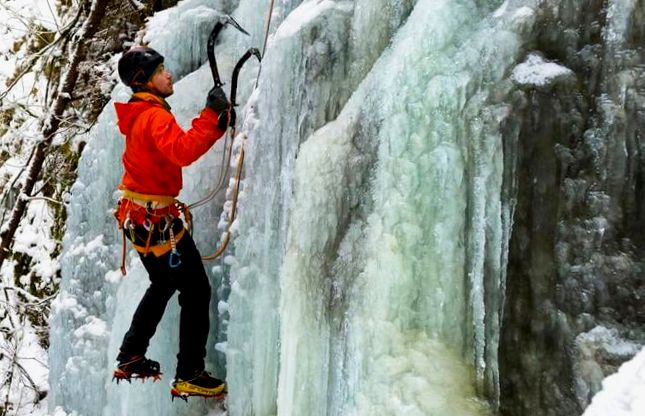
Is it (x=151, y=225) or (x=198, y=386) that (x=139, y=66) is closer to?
(x=151, y=225)

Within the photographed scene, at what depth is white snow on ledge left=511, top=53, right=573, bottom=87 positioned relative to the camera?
2193 mm

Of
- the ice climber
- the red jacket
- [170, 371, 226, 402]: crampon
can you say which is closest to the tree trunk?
the ice climber

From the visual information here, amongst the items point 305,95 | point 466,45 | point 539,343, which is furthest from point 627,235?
point 305,95

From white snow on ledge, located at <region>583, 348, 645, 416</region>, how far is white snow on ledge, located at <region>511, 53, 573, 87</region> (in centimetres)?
85

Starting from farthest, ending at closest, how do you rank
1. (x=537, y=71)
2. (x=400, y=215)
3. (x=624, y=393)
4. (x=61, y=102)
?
1. (x=61, y=102)
2. (x=400, y=215)
3. (x=537, y=71)
4. (x=624, y=393)

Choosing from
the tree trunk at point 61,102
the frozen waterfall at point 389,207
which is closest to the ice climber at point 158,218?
the frozen waterfall at point 389,207

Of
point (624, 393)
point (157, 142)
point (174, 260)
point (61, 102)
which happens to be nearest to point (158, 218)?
point (174, 260)

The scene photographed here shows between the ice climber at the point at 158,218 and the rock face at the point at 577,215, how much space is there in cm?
140

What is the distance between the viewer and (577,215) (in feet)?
6.83

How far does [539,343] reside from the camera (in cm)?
214

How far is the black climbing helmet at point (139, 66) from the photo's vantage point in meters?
3.29

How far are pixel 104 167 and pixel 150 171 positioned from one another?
54.8 inches

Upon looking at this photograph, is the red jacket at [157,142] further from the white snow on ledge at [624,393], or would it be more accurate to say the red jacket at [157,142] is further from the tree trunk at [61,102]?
the tree trunk at [61,102]

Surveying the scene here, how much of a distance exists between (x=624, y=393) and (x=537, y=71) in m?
1.01
